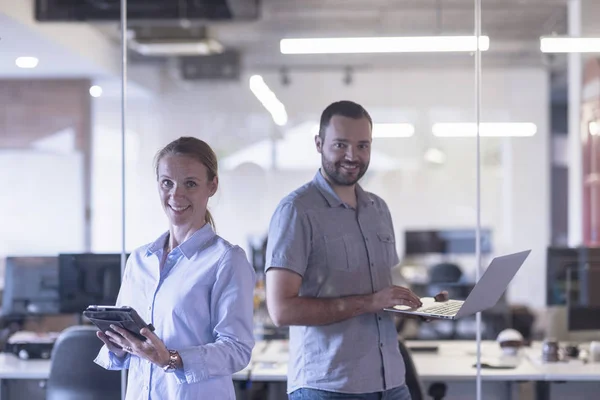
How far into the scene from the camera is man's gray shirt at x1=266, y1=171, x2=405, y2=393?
264 cm

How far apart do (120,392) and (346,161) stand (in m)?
1.91

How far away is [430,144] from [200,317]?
7.49 meters

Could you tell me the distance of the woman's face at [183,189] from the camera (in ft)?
7.47

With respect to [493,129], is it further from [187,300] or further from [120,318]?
[120,318]

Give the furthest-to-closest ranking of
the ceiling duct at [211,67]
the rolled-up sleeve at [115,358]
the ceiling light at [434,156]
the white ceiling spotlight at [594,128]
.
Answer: the ceiling light at [434,156]
the ceiling duct at [211,67]
the white ceiling spotlight at [594,128]
the rolled-up sleeve at [115,358]

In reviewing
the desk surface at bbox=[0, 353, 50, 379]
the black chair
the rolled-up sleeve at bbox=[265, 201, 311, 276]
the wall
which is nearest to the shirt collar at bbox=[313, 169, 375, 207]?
the rolled-up sleeve at bbox=[265, 201, 311, 276]

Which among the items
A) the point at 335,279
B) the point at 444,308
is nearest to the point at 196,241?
the point at 335,279

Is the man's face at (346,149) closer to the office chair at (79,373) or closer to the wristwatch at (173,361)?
the wristwatch at (173,361)

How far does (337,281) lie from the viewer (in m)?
2.69

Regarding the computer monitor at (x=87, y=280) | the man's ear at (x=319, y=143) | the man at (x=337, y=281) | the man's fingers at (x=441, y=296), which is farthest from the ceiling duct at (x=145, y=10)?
the man's fingers at (x=441, y=296)

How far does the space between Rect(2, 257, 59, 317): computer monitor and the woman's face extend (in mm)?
2719

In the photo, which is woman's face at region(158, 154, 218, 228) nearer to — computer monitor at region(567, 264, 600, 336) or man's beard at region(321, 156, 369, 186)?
man's beard at region(321, 156, 369, 186)

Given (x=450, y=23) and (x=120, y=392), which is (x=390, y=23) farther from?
(x=120, y=392)

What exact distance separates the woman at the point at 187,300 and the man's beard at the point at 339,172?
1.63 ft
